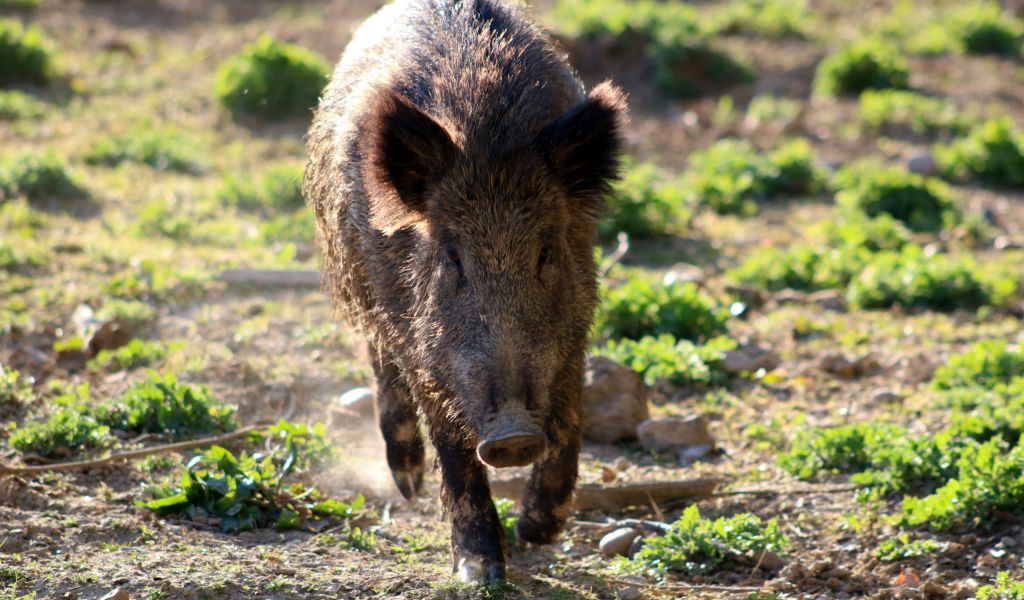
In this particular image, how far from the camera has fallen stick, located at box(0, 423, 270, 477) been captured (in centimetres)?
498

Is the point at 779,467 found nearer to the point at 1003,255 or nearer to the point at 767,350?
the point at 767,350

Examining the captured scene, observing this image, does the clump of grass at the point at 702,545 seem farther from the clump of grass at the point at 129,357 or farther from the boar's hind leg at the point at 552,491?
the clump of grass at the point at 129,357

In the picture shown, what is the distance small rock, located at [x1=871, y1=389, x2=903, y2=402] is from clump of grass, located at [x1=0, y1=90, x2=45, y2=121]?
7871 mm

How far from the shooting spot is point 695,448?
5.83 meters

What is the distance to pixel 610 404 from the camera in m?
5.97

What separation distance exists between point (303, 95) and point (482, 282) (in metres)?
7.62

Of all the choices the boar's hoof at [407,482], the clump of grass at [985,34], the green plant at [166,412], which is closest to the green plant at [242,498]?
the boar's hoof at [407,482]

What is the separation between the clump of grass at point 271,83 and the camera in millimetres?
11367

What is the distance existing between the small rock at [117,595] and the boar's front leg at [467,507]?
1.11m

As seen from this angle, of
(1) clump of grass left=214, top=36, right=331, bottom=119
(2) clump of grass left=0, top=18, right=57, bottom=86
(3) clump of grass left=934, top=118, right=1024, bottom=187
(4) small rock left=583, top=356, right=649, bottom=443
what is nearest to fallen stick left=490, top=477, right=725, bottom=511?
(4) small rock left=583, top=356, right=649, bottom=443

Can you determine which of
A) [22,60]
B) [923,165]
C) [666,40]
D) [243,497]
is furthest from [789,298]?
[22,60]

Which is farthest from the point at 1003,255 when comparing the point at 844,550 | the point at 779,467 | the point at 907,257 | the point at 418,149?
the point at 418,149

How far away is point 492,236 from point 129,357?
2.85m

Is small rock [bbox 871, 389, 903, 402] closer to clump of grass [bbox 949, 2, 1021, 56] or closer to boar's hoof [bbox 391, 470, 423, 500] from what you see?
boar's hoof [bbox 391, 470, 423, 500]
